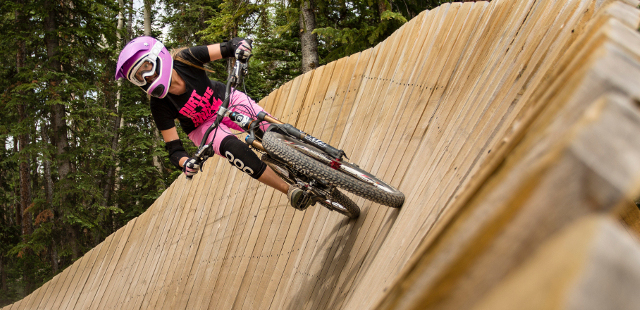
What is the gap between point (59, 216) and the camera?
13.8m

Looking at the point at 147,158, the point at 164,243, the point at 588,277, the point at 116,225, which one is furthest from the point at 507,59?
the point at 116,225

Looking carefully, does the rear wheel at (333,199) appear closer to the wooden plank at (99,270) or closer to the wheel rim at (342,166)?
the wheel rim at (342,166)

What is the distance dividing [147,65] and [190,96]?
0.51 meters

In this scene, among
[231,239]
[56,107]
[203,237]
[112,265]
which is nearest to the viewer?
[231,239]

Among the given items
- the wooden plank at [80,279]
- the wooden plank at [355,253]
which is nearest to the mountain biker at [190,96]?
the wooden plank at [355,253]

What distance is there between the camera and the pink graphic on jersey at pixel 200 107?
4062 millimetres

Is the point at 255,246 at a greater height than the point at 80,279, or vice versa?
the point at 255,246

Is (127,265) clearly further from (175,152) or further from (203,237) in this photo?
(175,152)

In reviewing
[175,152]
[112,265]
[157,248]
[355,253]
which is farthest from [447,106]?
[112,265]

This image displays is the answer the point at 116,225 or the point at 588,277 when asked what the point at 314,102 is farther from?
the point at 116,225

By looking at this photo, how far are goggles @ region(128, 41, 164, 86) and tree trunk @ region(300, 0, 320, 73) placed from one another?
7.00 meters

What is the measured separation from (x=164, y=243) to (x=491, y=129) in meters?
5.30

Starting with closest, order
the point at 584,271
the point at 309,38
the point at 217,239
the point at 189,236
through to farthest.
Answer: the point at 584,271, the point at 217,239, the point at 189,236, the point at 309,38

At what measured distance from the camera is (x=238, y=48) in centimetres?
376
